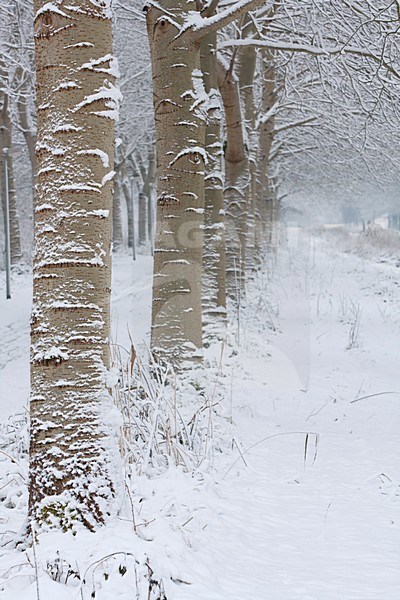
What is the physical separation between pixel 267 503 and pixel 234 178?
7132mm

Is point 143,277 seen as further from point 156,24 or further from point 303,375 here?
point 156,24

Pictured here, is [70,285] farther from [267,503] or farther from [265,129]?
[265,129]

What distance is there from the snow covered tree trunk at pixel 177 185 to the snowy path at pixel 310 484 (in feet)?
2.90

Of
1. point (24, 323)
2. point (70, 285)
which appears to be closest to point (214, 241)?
point (24, 323)

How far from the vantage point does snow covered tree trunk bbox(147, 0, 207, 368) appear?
4887 millimetres

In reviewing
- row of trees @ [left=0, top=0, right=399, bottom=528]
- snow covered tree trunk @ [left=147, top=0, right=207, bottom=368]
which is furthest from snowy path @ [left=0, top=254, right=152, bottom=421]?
row of trees @ [left=0, top=0, right=399, bottom=528]

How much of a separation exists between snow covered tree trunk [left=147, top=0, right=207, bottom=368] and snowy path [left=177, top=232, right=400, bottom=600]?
88 cm

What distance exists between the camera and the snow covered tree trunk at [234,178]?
845 cm

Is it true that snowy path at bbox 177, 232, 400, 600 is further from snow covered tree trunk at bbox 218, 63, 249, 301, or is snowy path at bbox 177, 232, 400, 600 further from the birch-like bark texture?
snow covered tree trunk at bbox 218, 63, 249, 301

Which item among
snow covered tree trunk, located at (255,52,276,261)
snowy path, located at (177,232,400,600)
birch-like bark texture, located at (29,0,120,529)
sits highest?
snow covered tree trunk, located at (255,52,276,261)

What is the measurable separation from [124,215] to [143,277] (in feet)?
95.9

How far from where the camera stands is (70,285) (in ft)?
7.92

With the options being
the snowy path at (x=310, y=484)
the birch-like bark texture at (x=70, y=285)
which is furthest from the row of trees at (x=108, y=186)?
the snowy path at (x=310, y=484)

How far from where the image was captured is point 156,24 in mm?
4938
